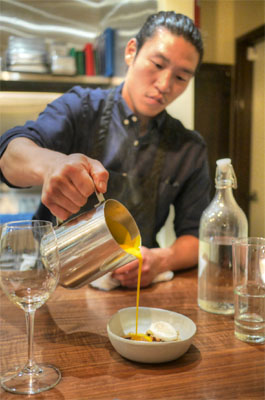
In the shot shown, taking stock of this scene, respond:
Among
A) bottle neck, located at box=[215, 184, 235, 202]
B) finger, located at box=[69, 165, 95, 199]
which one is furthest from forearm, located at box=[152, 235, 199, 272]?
finger, located at box=[69, 165, 95, 199]

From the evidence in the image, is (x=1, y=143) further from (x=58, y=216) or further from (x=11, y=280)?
(x=11, y=280)

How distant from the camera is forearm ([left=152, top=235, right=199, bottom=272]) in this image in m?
1.09

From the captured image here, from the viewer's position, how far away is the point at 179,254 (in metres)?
1.15

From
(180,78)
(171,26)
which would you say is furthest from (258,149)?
(171,26)

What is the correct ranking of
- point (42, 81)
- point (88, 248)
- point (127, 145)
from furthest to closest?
1. point (127, 145)
2. point (42, 81)
3. point (88, 248)

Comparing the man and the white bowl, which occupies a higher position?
the man

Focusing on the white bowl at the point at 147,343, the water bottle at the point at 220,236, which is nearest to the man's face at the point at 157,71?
the water bottle at the point at 220,236

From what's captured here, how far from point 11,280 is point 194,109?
0.86m

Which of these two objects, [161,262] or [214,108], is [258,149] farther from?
[161,262]

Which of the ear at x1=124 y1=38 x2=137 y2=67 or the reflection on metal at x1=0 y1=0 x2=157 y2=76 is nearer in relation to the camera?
the reflection on metal at x1=0 y1=0 x2=157 y2=76

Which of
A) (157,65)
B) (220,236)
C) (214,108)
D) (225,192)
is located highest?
(157,65)

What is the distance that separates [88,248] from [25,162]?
31cm

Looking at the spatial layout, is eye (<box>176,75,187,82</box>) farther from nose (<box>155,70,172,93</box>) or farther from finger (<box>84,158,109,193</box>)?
finger (<box>84,158,109,193</box>)

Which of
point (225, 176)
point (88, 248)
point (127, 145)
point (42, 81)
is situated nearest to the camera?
point (88, 248)
